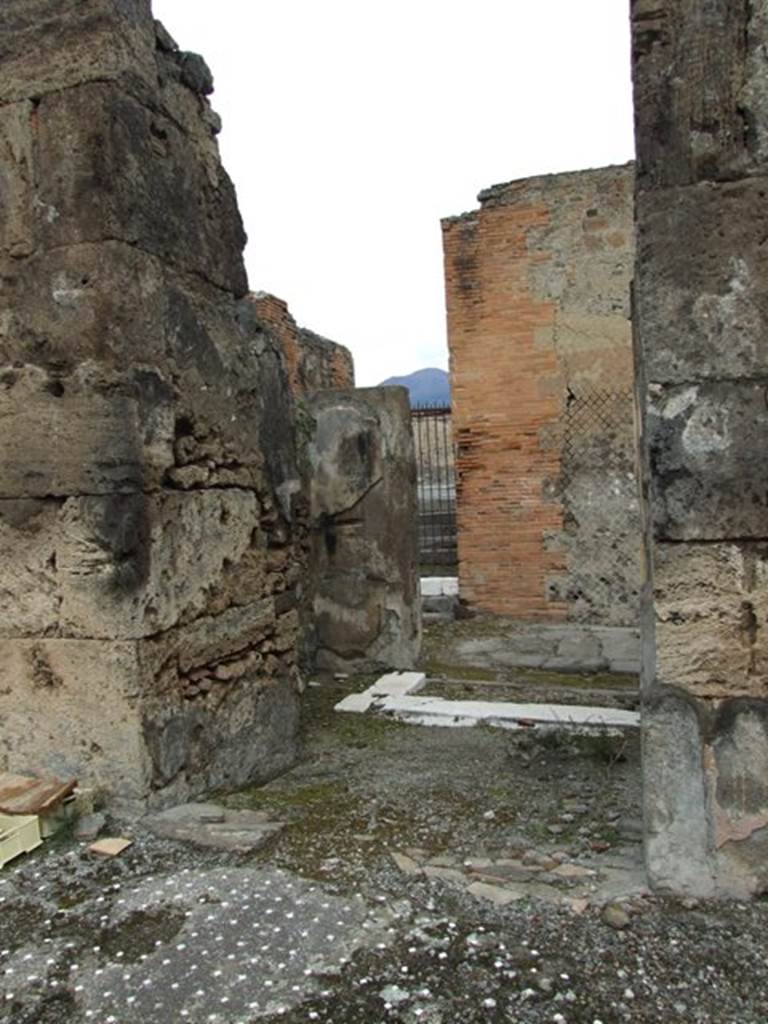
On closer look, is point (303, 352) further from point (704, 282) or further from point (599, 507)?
point (704, 282)

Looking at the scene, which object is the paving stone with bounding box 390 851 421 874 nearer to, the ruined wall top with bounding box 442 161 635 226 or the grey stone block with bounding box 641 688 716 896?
the grey stone block with bounding box 641 688 716 896

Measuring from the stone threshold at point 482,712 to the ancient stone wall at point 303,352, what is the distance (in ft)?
17.6

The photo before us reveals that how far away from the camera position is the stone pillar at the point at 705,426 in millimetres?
2389

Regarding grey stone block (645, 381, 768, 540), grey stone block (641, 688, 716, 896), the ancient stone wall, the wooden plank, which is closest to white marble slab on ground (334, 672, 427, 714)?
the wooden plank

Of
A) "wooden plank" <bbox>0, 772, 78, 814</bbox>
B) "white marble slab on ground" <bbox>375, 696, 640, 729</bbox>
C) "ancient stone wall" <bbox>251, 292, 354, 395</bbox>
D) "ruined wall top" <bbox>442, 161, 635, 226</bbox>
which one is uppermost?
"ruined wall top" <bbox>442, 161, 635, 226</bbox>

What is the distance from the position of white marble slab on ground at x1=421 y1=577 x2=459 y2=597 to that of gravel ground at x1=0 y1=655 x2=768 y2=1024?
723 cm

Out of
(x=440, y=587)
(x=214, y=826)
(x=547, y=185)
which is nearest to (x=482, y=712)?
(x=214, y=826)

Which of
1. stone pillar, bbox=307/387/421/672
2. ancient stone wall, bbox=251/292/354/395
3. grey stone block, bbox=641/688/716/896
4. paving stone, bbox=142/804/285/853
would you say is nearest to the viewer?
grey stone block, bbox=641/688/716/896

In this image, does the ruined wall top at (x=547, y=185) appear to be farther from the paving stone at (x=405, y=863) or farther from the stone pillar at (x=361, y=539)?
the paving stone at (x=405, y=863)

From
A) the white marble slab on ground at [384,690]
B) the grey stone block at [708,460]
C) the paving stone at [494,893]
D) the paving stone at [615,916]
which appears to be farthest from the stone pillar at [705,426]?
the white marble slab on ground at [384,690]

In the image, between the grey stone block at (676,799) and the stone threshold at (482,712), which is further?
the stone threshold at (482,712)

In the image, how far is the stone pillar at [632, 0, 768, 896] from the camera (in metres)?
2.39

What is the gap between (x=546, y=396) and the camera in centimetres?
955

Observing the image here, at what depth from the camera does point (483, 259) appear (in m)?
9.80
